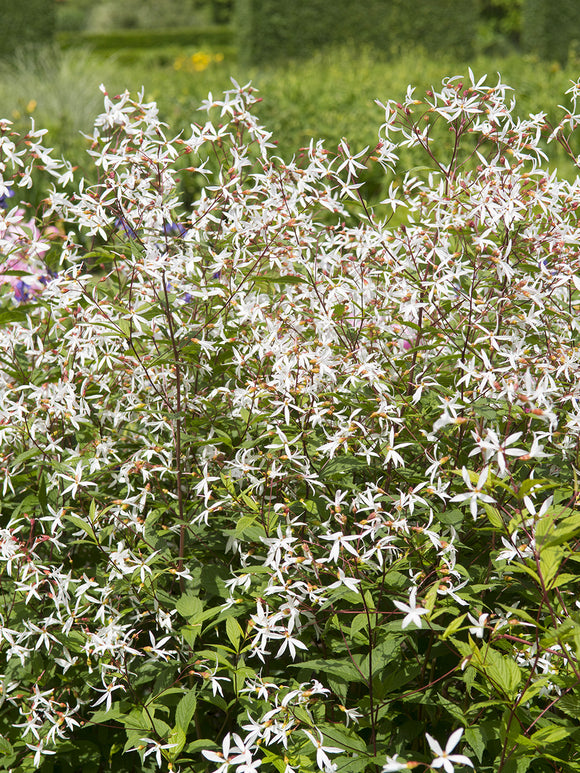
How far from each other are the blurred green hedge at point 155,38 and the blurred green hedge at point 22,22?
9.63 metres

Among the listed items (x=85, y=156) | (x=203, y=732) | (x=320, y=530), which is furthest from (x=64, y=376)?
(x=85, y=156)

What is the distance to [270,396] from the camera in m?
1.87

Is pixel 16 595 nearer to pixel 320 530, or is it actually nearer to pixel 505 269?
pixel 320 530

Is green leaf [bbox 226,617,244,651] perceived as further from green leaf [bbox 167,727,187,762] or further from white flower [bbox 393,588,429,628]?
white flower [bbox 393,588,429,628]

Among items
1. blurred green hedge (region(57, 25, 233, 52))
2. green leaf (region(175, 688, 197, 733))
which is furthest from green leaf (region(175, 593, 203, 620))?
blurred green hedge (region(57, 25, 233, 52))

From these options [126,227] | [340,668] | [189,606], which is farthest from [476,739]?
[126,227]

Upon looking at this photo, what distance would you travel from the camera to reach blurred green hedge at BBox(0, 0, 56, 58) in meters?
13.7

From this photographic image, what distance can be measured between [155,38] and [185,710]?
26902 mm

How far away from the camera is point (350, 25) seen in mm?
13758

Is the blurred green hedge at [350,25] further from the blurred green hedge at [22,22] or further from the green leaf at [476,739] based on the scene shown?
the green leaf at [476,739]

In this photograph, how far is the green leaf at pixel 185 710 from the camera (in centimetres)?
158

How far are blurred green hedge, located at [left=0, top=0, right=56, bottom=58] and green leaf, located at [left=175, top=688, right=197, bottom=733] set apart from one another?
14376mm

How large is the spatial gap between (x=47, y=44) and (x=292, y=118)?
9.79 meters

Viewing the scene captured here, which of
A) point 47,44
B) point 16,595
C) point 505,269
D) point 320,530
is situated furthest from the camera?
point 47,44
